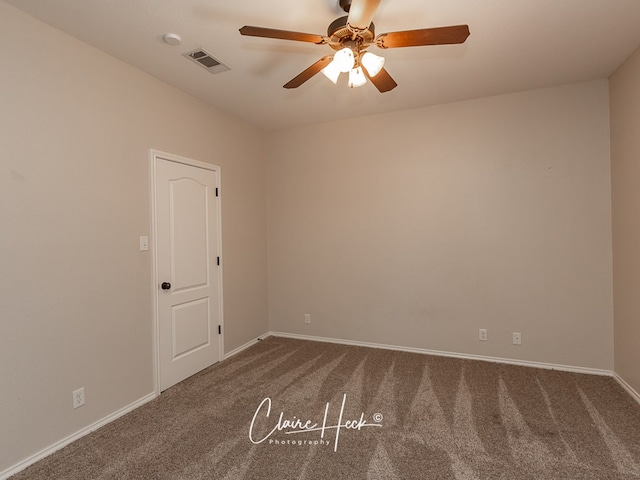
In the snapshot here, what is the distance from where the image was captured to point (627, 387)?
2750 mm

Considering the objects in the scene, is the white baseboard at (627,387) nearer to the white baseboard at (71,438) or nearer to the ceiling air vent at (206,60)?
the white baseboard at (71,438)

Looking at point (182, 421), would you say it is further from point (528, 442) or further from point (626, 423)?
point (626, 423)

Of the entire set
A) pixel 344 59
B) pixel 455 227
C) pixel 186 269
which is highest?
pixel 344 59

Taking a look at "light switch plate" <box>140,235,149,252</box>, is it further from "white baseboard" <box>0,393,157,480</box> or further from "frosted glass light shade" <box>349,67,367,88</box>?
"frosted glass light shade" <box>349,67,367,88</box>

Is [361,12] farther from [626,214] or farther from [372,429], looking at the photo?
[626,214]

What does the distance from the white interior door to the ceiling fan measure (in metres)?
1.70

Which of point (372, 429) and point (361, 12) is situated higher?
point (361, 12)

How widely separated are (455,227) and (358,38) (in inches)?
92.2

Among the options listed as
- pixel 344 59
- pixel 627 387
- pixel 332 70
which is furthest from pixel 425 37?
pixel 627 387

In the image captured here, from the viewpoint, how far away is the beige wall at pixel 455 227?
3119 mm

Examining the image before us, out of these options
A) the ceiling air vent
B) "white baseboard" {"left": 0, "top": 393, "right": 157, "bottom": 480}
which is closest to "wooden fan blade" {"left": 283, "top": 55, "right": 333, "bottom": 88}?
the ceiling air vent

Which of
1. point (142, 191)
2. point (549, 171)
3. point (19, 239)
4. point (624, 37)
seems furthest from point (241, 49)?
point (549, 171)

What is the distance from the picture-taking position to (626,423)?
2287mm

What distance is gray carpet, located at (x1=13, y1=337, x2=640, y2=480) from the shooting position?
1.90m
